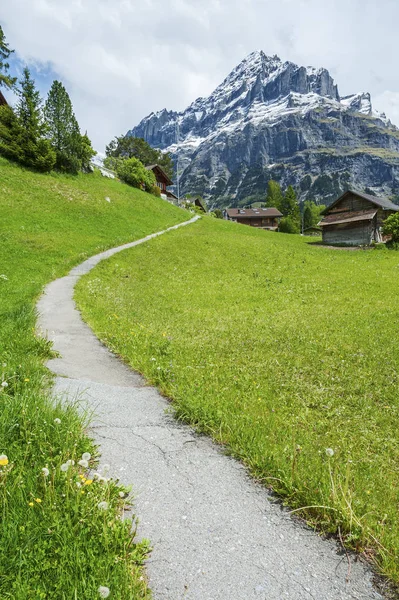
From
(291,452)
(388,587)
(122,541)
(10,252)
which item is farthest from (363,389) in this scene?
(10,252)

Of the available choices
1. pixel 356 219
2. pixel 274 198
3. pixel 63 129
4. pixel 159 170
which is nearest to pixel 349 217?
pixel 356 219

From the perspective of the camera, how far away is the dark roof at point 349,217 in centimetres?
5200

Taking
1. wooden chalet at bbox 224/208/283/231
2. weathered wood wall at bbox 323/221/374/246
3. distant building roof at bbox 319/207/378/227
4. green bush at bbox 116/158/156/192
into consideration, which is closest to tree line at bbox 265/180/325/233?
wooden chalet at bbox 224/208/283/231

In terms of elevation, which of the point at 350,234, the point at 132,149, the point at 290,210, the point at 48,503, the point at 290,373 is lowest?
the point at 290,373

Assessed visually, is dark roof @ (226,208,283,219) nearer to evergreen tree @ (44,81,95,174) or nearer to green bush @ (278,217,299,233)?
green bush @ (278,217,299,233)

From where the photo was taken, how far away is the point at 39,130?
133 feet

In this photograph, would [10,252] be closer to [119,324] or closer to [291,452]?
[119,324]

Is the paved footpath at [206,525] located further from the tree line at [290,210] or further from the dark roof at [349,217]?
the tree line at [290,210]

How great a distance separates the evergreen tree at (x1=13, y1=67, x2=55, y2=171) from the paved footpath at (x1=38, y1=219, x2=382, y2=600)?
42290 mm

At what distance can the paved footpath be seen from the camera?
114 inches

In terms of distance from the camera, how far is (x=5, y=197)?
3177 centimetres

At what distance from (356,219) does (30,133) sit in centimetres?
4805

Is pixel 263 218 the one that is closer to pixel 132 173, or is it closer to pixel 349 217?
pixel 349 217

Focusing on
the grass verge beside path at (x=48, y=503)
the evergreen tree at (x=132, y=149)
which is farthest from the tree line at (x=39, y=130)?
the evergreen tree at (x=132, y=149)
